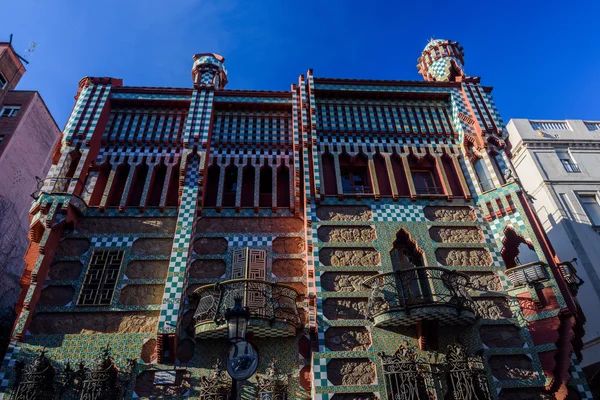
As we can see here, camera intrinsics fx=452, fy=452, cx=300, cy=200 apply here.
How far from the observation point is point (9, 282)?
20.8 metres

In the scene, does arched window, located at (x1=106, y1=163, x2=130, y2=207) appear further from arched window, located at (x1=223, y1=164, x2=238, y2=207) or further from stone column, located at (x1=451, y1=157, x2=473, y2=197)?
stone column, located at (x1=451, y1=157, x2=473, y2=197)

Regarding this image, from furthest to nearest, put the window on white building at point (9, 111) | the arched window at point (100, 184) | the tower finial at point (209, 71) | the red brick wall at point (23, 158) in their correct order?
the window on white building at point (9, 111)
the red brick wall at point (23, 158)
the tower finial at point (209, 71)
the arched window at point (100, 184)

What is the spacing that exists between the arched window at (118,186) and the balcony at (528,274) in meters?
12.1

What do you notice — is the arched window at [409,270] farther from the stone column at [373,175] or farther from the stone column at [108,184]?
the stone column at [108,184]

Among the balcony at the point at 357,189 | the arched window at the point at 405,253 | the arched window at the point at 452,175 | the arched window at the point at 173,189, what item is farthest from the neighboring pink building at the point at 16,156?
the arched window at the point at 452,175

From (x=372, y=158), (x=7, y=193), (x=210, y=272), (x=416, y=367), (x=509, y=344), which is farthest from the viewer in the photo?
(x=7, y=193)

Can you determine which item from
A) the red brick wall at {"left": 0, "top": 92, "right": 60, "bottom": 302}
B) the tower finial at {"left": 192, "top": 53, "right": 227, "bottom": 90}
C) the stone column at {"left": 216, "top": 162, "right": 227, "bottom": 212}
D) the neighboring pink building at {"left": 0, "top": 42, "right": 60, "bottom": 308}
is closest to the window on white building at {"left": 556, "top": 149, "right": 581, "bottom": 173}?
the tower finial at {"left": 192, "top": 53, "right": 227, "bottom": 90}

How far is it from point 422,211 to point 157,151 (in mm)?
9052

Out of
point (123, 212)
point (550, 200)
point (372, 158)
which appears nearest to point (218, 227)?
point (123, 212)

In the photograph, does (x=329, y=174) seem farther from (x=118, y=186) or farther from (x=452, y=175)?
(x=118, y=186)

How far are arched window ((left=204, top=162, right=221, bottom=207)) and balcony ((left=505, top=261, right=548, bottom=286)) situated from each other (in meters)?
9.18

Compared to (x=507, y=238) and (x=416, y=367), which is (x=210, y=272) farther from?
(x=507, y=238)

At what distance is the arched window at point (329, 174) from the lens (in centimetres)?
1488

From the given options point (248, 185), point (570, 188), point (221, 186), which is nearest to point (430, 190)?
point (248, 185)
